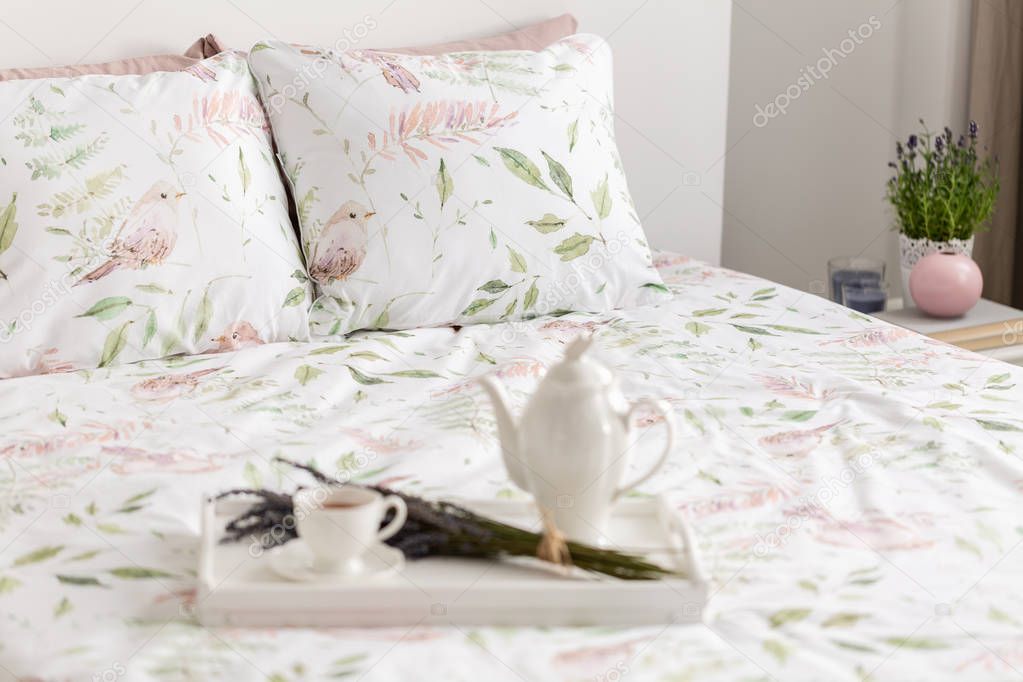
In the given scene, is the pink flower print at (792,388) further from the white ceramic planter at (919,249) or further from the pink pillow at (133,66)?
the pink pillow at (133,66)

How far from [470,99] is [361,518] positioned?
109 centimetres

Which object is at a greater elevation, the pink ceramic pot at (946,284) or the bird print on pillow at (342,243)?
the bird print on pillow at (342,243)

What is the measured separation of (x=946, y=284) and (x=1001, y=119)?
993 millimetres

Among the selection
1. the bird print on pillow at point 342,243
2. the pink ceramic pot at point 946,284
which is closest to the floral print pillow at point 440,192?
the bird print on pillow at point 342,243

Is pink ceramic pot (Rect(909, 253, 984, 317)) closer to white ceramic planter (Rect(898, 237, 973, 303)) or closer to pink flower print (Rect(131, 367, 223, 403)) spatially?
white ceramic planter (Rect(898, 237, 973, 303))

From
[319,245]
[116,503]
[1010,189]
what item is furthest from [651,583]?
[1010,189]

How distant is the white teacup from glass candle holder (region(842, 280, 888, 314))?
1741 mm

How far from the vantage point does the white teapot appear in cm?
99

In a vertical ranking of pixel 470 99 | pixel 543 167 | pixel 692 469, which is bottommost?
pixel 692 469

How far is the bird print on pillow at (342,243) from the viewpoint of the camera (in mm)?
1798

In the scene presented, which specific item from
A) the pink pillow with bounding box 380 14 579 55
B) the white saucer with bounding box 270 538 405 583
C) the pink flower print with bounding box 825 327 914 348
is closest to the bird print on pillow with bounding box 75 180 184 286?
the pink pillow with bounding box 380 14 579 55

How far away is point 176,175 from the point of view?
1701 mm

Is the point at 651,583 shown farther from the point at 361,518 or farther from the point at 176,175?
the point at 176,175

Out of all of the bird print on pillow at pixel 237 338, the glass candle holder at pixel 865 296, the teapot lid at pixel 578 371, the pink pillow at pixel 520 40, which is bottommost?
the glass candle holder at pixel 865 296
